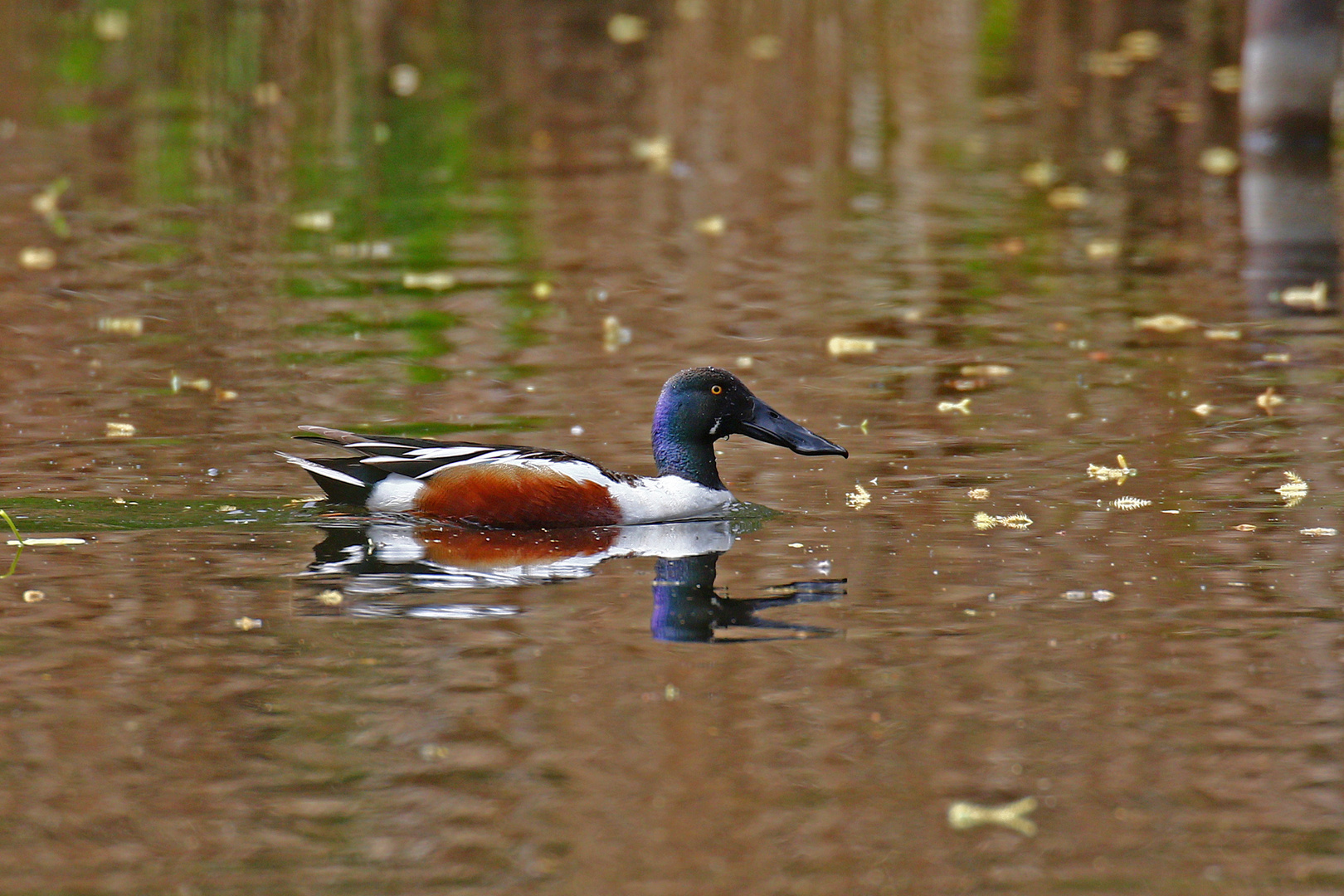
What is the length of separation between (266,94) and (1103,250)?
36.8ft

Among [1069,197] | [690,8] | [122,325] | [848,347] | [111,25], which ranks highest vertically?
[690,8]

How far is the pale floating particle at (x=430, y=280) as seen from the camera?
1345 cm

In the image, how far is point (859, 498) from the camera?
867 centimetres

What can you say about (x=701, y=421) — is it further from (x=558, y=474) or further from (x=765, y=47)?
(x=765, y=47)

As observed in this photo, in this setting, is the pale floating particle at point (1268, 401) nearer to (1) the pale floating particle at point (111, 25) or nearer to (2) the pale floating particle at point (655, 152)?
(2) the pale floating particle at point (655, 152)

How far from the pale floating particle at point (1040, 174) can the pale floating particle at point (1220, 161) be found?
1.45 m

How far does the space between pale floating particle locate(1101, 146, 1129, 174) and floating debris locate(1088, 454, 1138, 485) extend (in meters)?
9.93

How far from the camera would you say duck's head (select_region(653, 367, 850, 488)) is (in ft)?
28.3

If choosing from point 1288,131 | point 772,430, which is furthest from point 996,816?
point 1288,131

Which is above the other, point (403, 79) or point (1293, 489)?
point (403, 79)

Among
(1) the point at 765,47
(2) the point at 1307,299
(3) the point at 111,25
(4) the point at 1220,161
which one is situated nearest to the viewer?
(2) the point at 1307,299

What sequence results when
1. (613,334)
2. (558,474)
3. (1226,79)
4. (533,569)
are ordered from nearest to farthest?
1. (533,569)
2. (558,474)
3. (613,334)
4. (1226,79)

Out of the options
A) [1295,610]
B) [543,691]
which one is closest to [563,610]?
[543,691]

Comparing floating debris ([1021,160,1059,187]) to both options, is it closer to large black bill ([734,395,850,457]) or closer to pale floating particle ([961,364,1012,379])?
pale floating particle ([961,364,1012,379])
